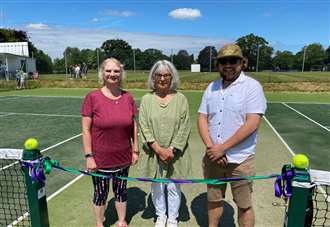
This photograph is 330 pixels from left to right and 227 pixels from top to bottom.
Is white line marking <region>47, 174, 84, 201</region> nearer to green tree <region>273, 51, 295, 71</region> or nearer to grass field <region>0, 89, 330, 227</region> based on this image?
grass field <region>0, 89, 330, 227</region>

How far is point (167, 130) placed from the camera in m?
3.46

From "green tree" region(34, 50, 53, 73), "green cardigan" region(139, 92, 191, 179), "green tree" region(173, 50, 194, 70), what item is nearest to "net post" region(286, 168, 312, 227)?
"green cardigan" region(139, 92, 191, 179)

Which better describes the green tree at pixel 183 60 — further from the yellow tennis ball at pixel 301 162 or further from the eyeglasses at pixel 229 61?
the yellow tennis ball at pixel 301 162

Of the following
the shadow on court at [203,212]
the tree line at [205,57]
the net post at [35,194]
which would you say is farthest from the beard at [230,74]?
the tree line at [205,57]

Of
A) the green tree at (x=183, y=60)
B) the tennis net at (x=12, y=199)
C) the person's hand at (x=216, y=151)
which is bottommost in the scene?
the tennis net at (x=12, y=199)

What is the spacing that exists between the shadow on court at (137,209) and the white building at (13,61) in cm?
2935

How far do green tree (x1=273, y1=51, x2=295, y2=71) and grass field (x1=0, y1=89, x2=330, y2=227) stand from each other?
21.0 m

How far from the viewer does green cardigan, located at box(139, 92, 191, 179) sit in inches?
136

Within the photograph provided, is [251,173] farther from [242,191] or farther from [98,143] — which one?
[98,143]

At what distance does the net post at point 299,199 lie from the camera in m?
2.40

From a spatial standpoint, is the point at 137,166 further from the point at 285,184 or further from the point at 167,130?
the point at 285,184

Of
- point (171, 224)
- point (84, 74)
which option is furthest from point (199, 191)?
point (84, 74)

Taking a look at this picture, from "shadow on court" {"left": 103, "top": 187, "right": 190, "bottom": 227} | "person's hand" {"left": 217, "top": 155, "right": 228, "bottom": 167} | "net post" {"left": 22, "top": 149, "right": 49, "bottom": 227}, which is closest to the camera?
"net post" {"left": 22, "top": 149, "right": 49, "bottom": 227}

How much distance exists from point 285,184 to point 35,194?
2.14m
